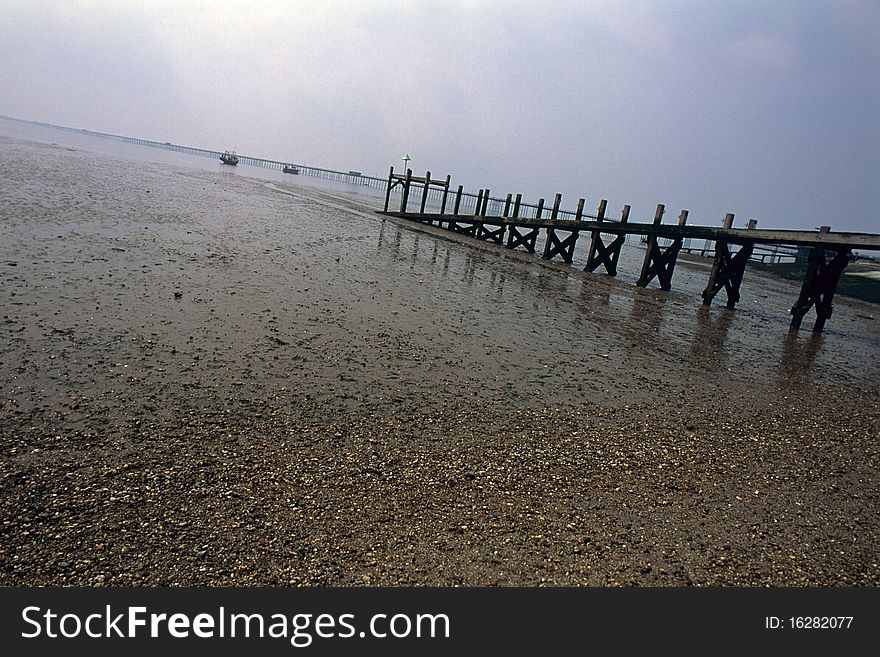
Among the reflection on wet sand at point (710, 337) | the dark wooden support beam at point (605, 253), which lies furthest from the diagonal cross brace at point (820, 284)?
the dark wooden support beam at point (605, 253)

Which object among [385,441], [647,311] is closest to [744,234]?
[647,311]

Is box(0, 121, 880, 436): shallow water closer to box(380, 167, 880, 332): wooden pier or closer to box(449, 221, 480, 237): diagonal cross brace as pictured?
box(380, 167, 880, 332): wooden pier

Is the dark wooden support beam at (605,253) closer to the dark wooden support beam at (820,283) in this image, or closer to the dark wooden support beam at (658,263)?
the dark wooden support beam at (658,263)

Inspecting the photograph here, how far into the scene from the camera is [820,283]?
44.1 ft

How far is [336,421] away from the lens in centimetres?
472

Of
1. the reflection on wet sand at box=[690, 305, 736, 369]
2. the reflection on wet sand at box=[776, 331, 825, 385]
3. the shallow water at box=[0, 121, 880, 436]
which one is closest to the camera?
the shallow water at box=[0, 121, 880, 436]

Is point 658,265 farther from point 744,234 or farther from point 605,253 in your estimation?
point 744,234

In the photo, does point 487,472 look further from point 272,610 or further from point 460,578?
point 272,610

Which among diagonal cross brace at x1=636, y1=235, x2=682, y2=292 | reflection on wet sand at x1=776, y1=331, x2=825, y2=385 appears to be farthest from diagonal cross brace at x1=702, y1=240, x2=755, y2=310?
reflection on wet sand at x1=776, y1=331, x2=825, y2=385

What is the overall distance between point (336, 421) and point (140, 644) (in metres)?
2.38

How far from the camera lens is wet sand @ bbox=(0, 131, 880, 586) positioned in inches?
122

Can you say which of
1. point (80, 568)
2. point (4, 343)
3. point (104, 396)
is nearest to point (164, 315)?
point (4, 343)

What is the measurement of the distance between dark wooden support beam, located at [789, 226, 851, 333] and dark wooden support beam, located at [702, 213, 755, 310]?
216cm

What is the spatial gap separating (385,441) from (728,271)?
582 inches
